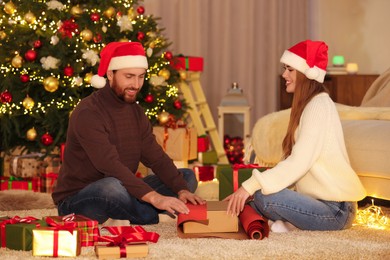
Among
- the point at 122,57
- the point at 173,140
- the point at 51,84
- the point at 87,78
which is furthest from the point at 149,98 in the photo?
the point at 122,57

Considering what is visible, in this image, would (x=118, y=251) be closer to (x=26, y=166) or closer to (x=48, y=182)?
(x=48, y=182)

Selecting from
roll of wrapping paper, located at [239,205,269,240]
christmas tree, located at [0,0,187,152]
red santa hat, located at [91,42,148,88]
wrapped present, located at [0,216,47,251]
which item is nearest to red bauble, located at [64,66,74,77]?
christmas tree, located at [0,0,187,152]

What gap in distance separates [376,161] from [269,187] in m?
0.67

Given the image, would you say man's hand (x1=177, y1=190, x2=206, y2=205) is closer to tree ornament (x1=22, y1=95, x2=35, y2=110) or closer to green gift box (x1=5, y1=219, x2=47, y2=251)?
green gift box (x1=5, y1=219, x2=47, y2=251)

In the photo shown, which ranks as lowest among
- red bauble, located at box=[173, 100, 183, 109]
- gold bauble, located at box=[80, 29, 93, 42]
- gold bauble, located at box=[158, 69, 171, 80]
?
red bauble, located at box=[173, 100, 183, 109]

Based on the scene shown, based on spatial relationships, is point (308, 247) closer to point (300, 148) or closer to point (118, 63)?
point (300, 148)

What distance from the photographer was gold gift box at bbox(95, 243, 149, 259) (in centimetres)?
240

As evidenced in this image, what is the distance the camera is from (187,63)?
579 cm

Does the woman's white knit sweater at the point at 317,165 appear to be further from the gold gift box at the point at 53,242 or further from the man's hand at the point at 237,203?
the gold gift box at the point at 53,242

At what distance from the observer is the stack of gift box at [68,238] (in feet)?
7.98

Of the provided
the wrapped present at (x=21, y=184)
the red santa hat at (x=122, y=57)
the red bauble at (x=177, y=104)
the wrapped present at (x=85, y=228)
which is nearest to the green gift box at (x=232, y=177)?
→ the red santa hat at (x=122, y=57)

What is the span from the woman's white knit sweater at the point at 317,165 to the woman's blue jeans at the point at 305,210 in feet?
0.13

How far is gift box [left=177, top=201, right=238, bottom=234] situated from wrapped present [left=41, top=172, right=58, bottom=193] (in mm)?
1805

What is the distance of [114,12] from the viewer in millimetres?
5008
